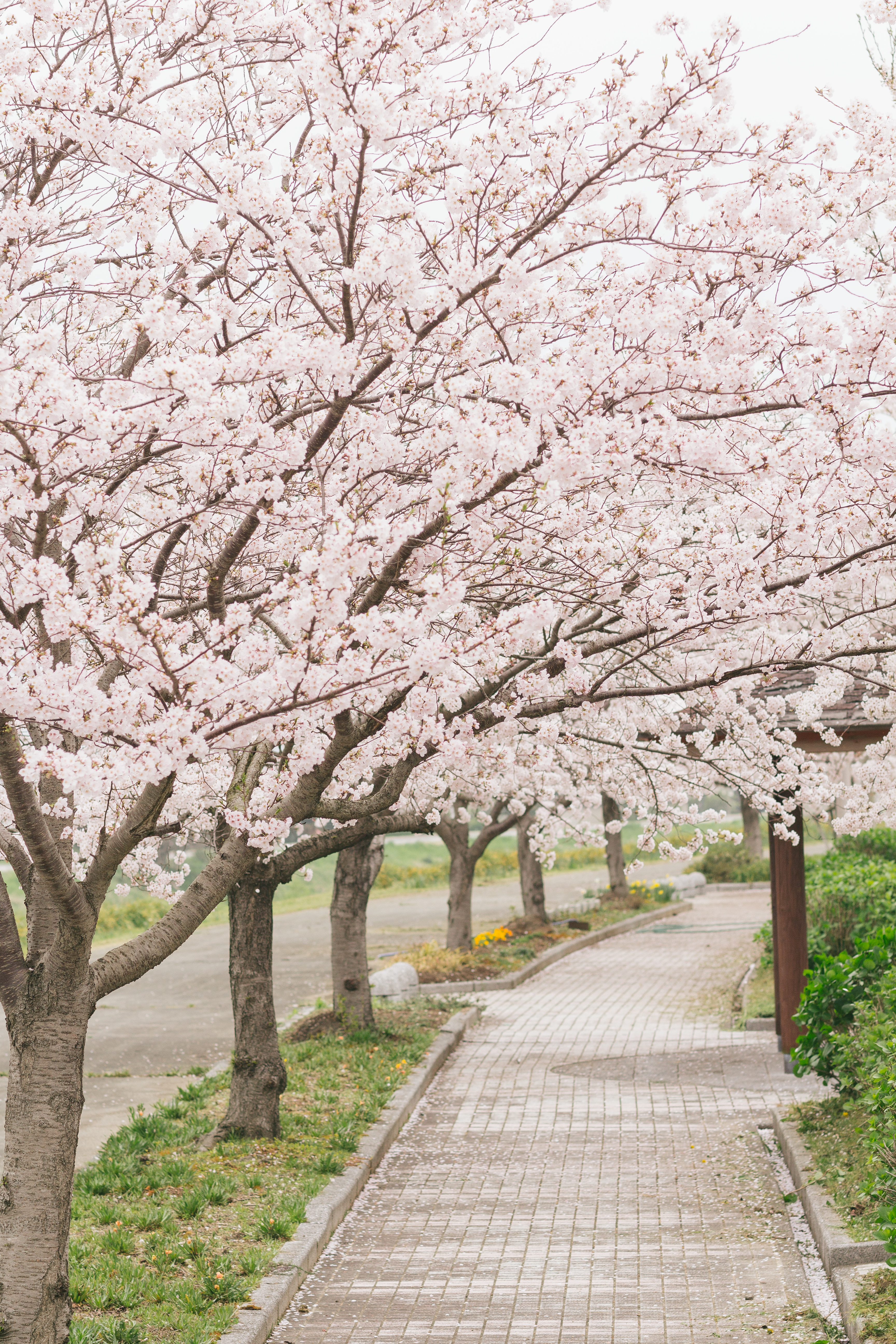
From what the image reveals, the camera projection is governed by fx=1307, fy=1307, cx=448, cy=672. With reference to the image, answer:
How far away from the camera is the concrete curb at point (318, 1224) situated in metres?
6.16

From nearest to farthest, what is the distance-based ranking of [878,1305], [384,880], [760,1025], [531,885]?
1. [878,1305]
2. [760,1025]
3. [531,885]
4. [384,880]

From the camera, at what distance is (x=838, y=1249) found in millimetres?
6555

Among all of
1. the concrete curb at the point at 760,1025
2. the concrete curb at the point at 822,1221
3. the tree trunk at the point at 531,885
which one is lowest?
the concrete curb at the point at 760,1025

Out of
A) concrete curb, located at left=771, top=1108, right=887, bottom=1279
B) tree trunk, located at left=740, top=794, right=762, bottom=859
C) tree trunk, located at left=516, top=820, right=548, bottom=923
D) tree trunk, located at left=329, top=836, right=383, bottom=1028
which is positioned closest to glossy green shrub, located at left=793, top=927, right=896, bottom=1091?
concrete curb, located at left=771, top=1108, right=887, bottom=1279

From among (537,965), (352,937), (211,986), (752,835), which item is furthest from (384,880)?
(352,937)

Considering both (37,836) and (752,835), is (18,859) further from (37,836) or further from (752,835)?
(752,835)

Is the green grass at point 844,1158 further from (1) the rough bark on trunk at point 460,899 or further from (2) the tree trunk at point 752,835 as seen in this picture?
(2) the tree trunk at point 752,835

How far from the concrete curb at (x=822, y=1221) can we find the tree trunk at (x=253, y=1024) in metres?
3.63

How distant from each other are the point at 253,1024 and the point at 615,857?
19948mm

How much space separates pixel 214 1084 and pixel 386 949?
38.5ft

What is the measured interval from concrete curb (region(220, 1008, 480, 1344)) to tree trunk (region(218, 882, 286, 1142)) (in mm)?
763

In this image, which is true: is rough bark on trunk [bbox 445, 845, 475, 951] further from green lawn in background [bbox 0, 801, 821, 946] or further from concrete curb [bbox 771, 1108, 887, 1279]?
concrete curb [bbox 771, 1108, 887, 1279]

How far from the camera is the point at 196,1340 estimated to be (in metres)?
5.69

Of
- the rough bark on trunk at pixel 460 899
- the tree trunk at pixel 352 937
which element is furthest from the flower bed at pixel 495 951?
the tree trunk at pixel 352 937
